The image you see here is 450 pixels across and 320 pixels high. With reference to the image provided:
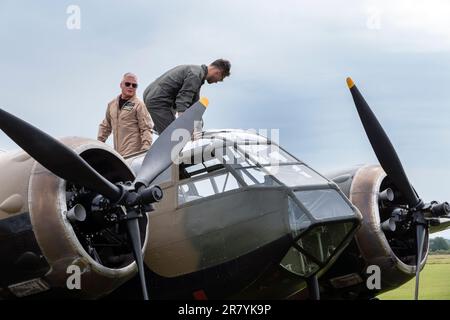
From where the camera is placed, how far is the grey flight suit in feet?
37.3

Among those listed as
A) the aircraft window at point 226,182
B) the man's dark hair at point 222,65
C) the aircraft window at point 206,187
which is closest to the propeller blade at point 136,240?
the aircraft window at point 206,187

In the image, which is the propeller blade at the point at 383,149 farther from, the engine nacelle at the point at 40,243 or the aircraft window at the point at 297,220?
the engine nacelle at the point at 40,243

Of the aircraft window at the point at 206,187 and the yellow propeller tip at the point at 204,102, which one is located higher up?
the yellow propeller tip at the point at 204,102

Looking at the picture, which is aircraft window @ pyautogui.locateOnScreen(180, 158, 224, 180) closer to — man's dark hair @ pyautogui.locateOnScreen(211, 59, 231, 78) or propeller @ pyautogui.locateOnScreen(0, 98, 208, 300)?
propeller @ pyautogui.locateOnScreen(0, 98, 208, 300)

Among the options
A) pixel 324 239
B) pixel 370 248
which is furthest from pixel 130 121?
pixel 370 248

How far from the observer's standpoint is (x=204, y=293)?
9.66 meters

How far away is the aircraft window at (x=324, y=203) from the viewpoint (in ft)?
30.3

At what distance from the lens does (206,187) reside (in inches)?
388

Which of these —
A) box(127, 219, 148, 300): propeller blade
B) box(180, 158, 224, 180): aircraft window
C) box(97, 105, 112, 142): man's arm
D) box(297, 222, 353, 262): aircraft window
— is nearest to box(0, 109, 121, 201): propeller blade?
box(127, 219, 148, 300): propeller blade

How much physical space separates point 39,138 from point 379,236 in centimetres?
640

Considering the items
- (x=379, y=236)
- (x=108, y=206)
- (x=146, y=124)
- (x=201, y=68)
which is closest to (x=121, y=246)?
(x=108, y=206)

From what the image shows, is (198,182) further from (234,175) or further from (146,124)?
(146,124)

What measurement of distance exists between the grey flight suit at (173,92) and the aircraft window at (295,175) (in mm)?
2176

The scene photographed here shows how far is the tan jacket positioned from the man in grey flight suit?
0.19m
